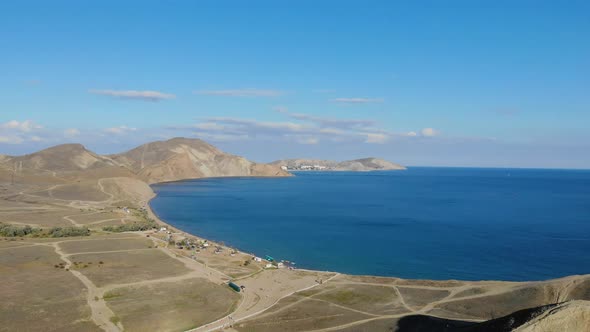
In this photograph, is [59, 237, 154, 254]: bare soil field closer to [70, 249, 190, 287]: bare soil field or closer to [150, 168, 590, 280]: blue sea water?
[70, 249, 190, 287]: bare soil field

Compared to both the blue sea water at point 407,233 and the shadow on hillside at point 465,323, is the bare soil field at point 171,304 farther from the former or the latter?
the blue sea water at point 407,233

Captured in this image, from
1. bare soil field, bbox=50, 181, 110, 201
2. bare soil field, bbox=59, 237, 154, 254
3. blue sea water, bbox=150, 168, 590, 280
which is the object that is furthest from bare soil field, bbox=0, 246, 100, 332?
bare soil field, bbox=50, 181, 110, 201

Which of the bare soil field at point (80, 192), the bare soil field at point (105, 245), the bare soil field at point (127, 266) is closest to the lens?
the bare soil field at point (127, 266)

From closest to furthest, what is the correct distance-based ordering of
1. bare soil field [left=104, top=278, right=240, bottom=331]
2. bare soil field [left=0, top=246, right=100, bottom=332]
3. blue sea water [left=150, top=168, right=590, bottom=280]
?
bare soil field [left=0, top=246, right=100, bottom=332] < bare soil field [left=104, top=278, right=240, bottom=331] < blue sea water [left=150, top=168, right=590, bottom=280]

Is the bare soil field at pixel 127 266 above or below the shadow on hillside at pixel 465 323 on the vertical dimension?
below

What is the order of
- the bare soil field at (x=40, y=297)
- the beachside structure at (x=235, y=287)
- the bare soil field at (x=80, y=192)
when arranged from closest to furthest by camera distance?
the bare soil field at (x=40, y=297), the beachside structure at (x=235, y=287), the bare soil field at (x=80, y=192)

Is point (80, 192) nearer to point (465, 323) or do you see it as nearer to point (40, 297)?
point (40, 297)

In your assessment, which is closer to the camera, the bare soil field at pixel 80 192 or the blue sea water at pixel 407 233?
the blue sea water at pixel 407 233

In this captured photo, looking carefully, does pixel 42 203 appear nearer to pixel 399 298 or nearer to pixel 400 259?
pixel 400 259

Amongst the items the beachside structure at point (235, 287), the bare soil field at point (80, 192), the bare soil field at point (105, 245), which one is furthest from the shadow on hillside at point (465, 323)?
the bare soil field at point (80, 192)

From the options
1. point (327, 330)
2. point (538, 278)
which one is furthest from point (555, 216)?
point (327, 330)

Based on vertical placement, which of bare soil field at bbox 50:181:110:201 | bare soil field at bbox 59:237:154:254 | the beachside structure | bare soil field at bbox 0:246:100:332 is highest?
bare soil field at bbox 50:181:110:201
